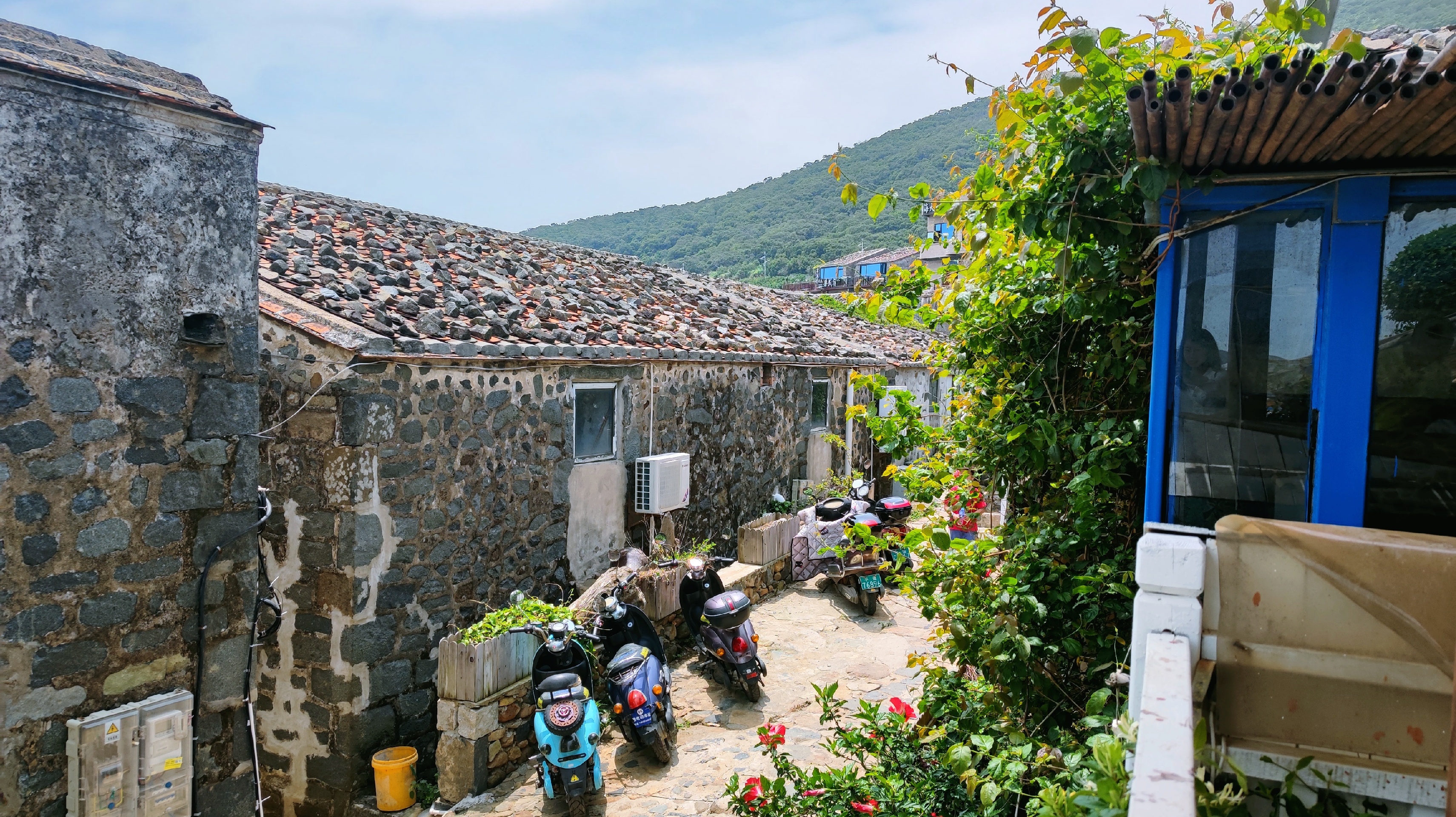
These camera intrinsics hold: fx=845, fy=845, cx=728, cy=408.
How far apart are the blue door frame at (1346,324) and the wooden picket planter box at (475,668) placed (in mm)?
4886

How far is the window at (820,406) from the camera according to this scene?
44.7 ft

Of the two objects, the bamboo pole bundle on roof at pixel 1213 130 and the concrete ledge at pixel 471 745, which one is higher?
the bamboo pole bundle on roof at pixel 1213 130

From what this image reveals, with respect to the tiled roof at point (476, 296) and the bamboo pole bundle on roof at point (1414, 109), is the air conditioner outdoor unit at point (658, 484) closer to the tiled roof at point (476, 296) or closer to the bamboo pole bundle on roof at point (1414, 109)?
the tiled roof at point (476, 296)

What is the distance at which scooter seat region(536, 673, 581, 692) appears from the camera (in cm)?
550

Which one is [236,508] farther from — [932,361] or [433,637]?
[932,361]

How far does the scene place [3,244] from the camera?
3.46 metres

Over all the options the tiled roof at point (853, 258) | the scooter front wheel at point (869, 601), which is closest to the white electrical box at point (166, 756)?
the scooter front wheel at point (869, 601)

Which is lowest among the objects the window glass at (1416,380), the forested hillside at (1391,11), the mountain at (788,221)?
the window glass at (1416,380)

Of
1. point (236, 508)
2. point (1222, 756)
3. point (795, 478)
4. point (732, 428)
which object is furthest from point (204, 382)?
point (795, 478)

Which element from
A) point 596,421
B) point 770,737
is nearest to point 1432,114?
point 770,737

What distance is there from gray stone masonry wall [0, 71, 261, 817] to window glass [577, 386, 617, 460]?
13.5ft

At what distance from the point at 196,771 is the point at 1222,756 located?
14.9 ft

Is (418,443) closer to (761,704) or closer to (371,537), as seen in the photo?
(371,537)

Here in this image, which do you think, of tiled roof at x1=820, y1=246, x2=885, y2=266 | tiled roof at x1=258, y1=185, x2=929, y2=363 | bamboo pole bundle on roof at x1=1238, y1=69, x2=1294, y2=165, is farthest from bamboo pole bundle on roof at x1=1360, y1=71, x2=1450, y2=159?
tiled roof at x1=820, y1=246, x2=885, y2=266
